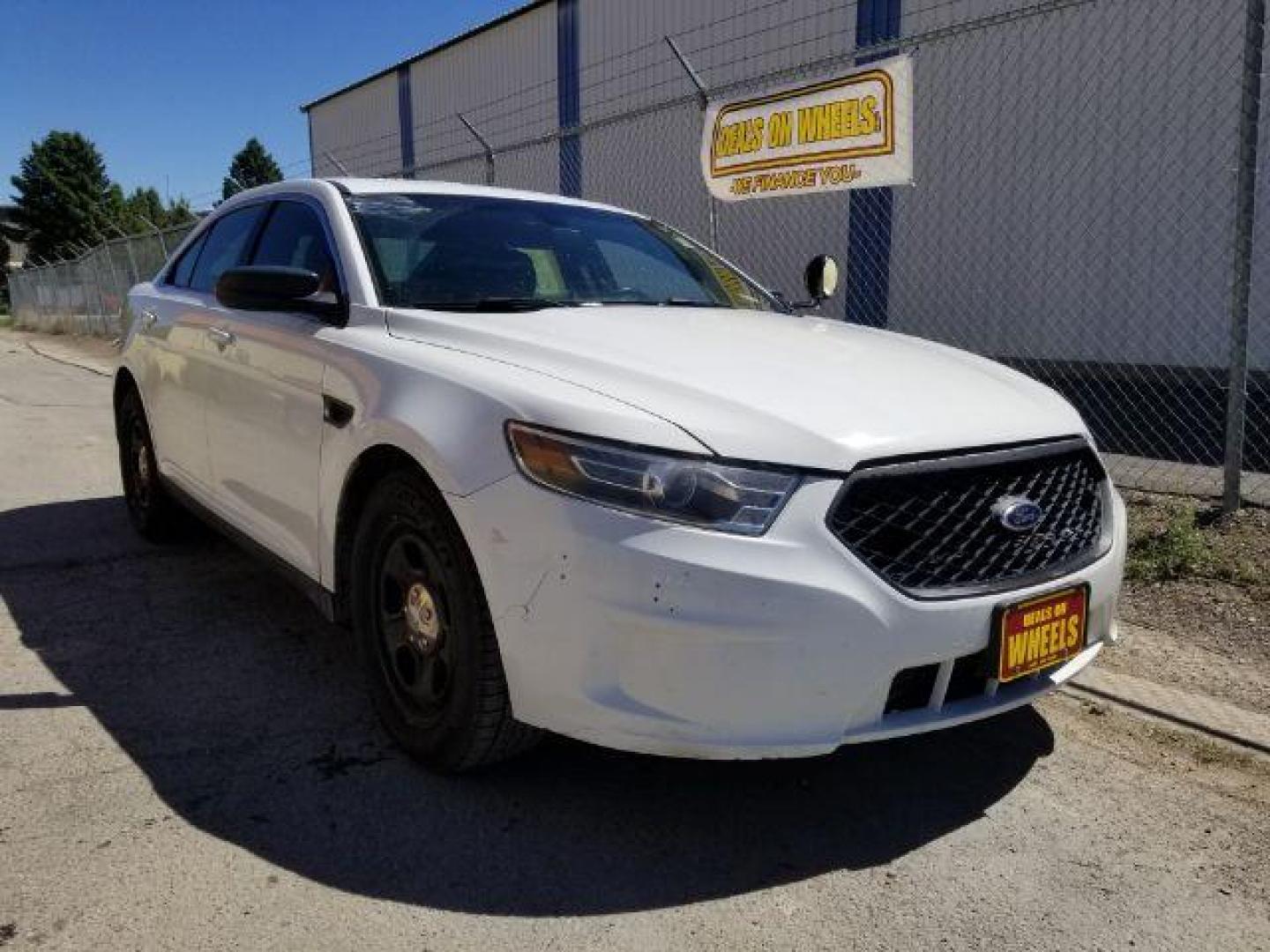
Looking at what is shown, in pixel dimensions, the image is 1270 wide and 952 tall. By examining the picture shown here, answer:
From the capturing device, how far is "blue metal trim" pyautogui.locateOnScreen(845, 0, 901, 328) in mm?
11477

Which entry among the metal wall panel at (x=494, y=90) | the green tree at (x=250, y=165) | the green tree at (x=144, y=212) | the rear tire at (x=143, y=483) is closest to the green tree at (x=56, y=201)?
the green tree at (x=144, y=212)

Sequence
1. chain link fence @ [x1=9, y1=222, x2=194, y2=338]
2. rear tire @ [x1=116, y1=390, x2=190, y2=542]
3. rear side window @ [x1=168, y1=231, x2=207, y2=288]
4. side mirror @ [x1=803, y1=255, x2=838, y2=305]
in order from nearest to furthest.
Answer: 1. side mirror @ [x1=803, y1=255, x2=838, y2=305]
2. rear side window @ [x1=168, y1=231, x2=207, y2=288]
3. rear tire @ [x1=116, y1=390, x2=190, y2=542]
4. chain link fence @ [x1=9, y1=222, x2=194, y2=338]

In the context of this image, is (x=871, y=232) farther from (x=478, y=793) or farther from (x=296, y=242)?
(x=478, y=793)

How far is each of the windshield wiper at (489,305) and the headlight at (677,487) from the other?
1026 mm

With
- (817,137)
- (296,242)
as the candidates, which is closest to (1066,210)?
(817,137)

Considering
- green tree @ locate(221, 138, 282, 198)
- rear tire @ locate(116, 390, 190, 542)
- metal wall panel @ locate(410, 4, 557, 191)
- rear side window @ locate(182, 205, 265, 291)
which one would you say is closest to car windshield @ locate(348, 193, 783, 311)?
rear side window @ locate(182, 205, 265, 291)

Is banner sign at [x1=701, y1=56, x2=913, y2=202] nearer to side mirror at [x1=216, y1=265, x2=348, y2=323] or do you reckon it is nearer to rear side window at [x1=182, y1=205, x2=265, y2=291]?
rear side window at [x1=182, y1=205, x2=265, y2=291]

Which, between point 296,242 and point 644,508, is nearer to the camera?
point 644,508

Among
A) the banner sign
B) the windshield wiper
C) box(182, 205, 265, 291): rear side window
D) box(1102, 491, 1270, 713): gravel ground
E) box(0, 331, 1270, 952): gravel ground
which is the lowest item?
box(0, 331, 1270, 952): gravel ground

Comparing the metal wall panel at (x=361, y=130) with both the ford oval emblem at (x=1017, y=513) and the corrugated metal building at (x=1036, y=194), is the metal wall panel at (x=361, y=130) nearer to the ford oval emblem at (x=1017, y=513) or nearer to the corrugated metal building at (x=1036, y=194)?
the corrugated metal building at (x=1036, y=194)

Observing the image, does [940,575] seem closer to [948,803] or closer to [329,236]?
[948,803]

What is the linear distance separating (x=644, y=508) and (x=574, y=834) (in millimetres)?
871

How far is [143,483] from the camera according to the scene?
16.1 ft

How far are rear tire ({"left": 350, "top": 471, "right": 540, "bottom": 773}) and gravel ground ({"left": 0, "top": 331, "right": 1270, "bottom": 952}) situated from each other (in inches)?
6.0
